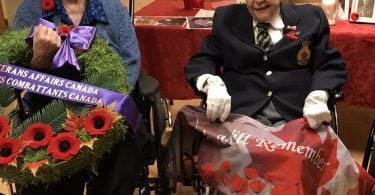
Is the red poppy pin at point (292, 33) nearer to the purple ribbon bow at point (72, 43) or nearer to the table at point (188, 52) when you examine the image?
the table at point (188, 52)

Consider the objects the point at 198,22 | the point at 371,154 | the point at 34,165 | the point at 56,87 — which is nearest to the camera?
the point at 34,165

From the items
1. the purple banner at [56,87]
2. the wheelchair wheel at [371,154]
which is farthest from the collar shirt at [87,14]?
the wheelchair wheel at [371,154]

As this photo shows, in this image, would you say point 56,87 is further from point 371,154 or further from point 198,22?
point 371,154

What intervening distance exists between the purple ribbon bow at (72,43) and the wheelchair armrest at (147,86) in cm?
25

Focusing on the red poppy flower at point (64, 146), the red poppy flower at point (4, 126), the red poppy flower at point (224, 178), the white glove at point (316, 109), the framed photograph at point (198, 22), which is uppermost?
the red poppy flower at point (4, 126)

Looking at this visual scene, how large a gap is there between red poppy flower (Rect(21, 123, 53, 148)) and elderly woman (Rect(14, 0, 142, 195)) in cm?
22

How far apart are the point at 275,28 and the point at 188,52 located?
1.97 ft

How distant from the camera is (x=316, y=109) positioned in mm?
1524

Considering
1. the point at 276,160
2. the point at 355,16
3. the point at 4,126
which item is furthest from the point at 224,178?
the point at 355,16

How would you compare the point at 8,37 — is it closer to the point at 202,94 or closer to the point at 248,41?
the point at 202,94

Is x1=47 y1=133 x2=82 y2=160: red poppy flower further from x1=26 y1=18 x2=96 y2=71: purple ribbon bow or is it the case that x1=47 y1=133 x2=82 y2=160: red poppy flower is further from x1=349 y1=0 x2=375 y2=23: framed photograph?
x1=349 y1=0 x2=375 y2=23: framed photograph

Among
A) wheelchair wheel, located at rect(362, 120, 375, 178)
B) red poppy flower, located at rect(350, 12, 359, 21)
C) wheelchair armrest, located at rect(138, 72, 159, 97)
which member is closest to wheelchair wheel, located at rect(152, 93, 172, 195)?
wheelchair armrest, located at rect(138, 72, 159, 97)

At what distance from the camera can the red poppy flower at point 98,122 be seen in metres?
1.33

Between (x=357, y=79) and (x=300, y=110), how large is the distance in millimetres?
585
